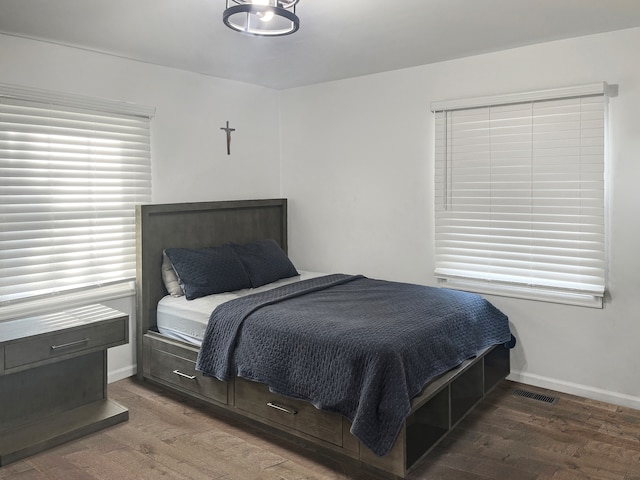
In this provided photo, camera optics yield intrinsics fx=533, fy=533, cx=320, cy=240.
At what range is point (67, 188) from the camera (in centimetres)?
346

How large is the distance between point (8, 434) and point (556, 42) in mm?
3961

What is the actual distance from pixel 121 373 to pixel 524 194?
3075 mm

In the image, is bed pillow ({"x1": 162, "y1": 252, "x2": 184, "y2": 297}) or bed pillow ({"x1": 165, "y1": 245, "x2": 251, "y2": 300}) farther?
bed pillow ({"x1": 162, "y1": 252, "x2": 184, "y2": 297})

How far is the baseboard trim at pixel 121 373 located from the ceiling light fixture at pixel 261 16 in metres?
2.51

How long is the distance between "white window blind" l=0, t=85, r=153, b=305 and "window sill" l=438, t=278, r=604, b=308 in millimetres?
2368

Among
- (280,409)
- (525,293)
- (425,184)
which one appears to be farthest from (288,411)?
(425,184)

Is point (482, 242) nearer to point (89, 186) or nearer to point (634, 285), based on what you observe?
point (634, 285)

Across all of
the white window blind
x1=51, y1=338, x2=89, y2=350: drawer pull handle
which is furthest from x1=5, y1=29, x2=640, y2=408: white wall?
x1=51, y1=338, x2=89, y2=350: drawer pull handle

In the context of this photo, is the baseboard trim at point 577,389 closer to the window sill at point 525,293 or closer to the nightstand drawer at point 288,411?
the window sill at point 525,293

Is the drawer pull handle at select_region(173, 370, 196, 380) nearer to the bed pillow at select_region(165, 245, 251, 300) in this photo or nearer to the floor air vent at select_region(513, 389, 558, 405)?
the bed pillow at select_region(165, 245, 251, 300)

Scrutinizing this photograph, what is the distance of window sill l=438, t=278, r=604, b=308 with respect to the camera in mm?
3369

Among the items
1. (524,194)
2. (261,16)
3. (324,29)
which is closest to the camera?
(261,16)

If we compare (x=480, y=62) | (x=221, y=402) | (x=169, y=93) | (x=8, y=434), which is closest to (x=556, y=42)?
(x=480, y=62)

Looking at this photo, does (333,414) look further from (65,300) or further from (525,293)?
(65,300)
